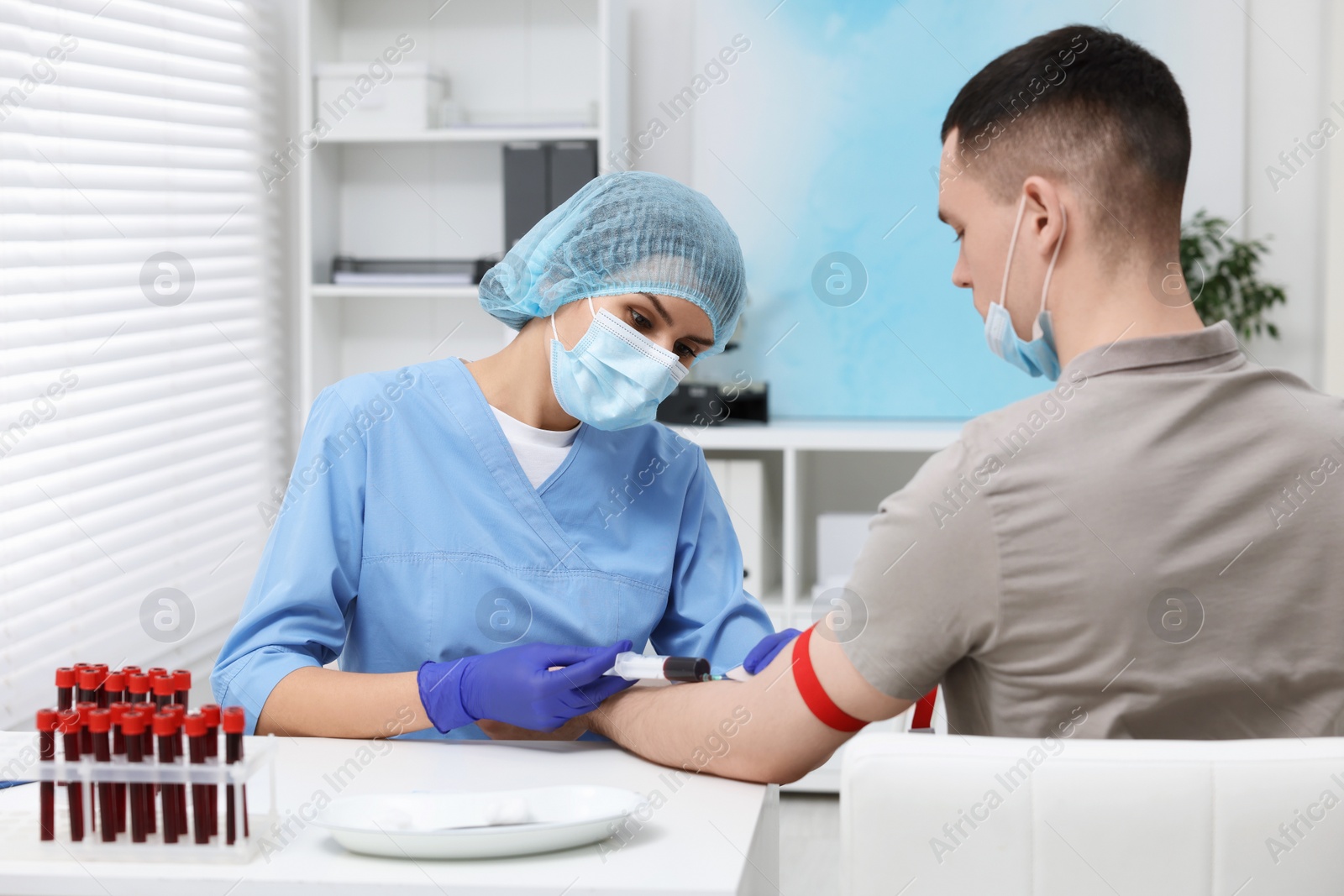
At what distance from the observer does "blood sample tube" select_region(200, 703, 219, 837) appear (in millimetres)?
975

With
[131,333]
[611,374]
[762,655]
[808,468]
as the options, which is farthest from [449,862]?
[808,468]

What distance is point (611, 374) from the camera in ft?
5.01

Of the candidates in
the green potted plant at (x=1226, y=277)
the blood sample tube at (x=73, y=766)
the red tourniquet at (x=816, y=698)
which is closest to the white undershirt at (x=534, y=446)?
the red tourniquet at (x=816, y=698)

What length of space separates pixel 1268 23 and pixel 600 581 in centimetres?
262

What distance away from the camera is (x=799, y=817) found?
295 centimetres

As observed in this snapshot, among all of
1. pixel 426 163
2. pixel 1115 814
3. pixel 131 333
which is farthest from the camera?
pixel 426 163

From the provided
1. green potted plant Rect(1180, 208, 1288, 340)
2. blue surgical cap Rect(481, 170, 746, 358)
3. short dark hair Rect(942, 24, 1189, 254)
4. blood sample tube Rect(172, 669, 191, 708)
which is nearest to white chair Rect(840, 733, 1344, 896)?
short dark hair Rect(942, 24, 1189, 254)

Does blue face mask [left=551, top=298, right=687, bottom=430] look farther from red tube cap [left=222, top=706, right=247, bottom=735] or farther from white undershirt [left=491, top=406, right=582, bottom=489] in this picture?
red tube cap [left=222, top=706, right=247, bottom=735]

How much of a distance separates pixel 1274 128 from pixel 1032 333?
2.43 meters

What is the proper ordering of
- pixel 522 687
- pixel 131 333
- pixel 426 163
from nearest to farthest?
pixel 522 687 < pixel 131 333 < pixel 426 163

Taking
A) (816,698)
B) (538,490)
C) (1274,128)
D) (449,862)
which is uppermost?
(1274,128)

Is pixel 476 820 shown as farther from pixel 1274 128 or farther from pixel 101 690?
pixel 1274 128

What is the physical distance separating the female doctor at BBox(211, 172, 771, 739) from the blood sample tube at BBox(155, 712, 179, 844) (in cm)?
39

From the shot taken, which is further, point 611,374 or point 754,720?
point 611,374
